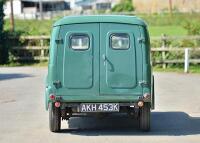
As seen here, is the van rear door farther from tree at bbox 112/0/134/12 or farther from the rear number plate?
tree at bbox 112/0/134/12

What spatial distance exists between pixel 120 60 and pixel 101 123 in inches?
73.7

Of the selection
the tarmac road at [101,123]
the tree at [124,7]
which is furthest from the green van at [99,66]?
the tree at [124,7]

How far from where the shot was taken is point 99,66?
11383 millimetres

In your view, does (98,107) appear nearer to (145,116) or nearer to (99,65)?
(99,65)

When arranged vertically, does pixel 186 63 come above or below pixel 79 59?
below

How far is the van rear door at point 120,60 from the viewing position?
1136cm

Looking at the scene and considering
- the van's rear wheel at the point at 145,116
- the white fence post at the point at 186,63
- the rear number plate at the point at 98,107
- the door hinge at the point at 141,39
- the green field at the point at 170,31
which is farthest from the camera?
the green field at the point at 170,31

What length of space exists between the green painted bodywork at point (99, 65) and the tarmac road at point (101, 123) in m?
0.68

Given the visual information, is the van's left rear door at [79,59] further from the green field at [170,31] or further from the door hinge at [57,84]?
the green field at [170,31]

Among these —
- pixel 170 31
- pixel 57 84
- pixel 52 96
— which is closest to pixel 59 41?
pixel 57 84

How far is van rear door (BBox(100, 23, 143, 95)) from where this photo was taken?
1136cm

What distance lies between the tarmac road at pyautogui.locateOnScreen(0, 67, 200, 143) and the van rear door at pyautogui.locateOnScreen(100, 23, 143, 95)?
838 mm

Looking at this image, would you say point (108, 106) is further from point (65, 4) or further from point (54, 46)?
Result: point (65, 4)

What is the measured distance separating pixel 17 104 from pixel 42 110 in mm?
1310
